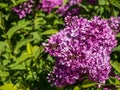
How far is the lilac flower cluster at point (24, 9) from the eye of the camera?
5.16 meters

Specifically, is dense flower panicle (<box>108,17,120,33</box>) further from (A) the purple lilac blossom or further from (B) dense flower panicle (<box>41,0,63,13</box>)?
(B) dense flower panicle (<box>41,0,63,13</box>)

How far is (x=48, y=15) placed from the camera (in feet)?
16.7

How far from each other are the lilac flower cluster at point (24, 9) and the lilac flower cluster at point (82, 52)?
78.6 inches

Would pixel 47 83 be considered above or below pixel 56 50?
below

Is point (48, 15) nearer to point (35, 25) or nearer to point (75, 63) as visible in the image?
point (35, 25)

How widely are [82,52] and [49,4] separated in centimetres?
237

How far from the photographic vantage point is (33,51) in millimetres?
3656

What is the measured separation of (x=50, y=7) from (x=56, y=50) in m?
2.18

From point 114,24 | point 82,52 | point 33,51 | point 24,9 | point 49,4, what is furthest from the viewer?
point 49,4

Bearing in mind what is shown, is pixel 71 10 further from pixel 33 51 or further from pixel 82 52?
pixel 82 52

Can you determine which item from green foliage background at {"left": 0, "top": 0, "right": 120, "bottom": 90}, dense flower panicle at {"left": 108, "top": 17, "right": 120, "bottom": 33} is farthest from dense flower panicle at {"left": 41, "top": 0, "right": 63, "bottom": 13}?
dense flower panicle at {"left": 108, "top": 17, "right": 120, "bottom": 33}

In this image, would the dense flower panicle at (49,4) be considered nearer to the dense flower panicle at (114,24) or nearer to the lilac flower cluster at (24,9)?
the lilac flower cluster at (24,9)

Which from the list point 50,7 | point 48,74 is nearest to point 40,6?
point 50,7

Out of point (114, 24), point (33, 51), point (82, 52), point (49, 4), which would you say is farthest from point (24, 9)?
point (82, 52)
